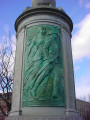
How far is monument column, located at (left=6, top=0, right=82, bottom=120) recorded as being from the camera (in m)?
8.23

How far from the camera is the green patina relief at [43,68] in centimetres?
836

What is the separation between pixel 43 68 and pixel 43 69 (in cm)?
6

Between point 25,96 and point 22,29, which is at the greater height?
point 22,29

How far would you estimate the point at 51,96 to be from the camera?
834 centimetres

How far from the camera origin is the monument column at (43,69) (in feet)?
27.0

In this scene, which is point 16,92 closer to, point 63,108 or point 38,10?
point 63,108

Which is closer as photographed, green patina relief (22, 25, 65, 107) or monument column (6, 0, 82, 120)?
monument column (6, 0, 82, 120)

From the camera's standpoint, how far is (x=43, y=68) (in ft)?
29.0

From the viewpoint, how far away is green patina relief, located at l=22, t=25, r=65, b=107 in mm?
8359

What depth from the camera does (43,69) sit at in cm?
883

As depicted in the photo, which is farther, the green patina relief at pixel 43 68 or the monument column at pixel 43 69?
the green patina relief at pixel 43 68

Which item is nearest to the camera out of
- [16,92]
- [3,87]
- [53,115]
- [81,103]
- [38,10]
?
[53,115]

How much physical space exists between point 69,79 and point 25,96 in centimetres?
312

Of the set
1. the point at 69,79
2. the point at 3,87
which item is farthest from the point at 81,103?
the point at 69,79
